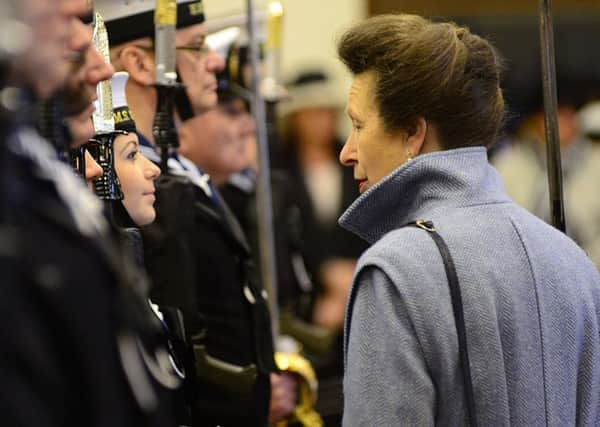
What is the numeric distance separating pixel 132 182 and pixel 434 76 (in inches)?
29.1

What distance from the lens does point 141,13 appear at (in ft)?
12.2

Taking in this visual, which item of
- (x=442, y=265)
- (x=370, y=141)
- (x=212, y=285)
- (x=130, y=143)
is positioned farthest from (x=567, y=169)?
(x=442, y=265)

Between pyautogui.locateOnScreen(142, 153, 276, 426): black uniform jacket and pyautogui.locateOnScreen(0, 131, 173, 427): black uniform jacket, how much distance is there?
1782 millimetres

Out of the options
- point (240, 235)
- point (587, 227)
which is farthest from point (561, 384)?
point (587, 227)

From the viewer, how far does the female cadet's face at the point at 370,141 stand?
110 inches

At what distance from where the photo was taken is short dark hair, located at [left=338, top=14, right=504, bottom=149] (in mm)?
2742

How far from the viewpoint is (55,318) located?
1.65 meters

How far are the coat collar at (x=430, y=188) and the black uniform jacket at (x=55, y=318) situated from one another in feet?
3.48

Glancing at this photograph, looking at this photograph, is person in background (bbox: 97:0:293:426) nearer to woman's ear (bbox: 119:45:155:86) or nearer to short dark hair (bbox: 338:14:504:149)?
woman's ear (bbox: 119:45:155:86)

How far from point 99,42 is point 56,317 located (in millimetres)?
1464

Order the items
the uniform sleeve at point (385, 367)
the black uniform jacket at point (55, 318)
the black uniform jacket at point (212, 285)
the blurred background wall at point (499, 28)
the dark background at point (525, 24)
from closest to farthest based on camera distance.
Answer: the black uniform jacket at point (55, 318)
the uniform sleeve at point (385, 367)
the black uniform jacket at point (212, 285)
the blurred background wall at point (499, 28)
the dark background at point (525, 24)

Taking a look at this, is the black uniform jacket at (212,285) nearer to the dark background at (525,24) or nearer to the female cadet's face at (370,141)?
the female cadet's face at (370,141)

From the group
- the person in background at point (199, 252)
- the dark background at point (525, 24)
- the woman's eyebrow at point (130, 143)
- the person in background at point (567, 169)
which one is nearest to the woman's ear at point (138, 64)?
the person in background at point (199, 252)

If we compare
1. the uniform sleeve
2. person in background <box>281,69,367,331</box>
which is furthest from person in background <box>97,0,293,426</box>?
person in background <box>281,69,367,331</box>
